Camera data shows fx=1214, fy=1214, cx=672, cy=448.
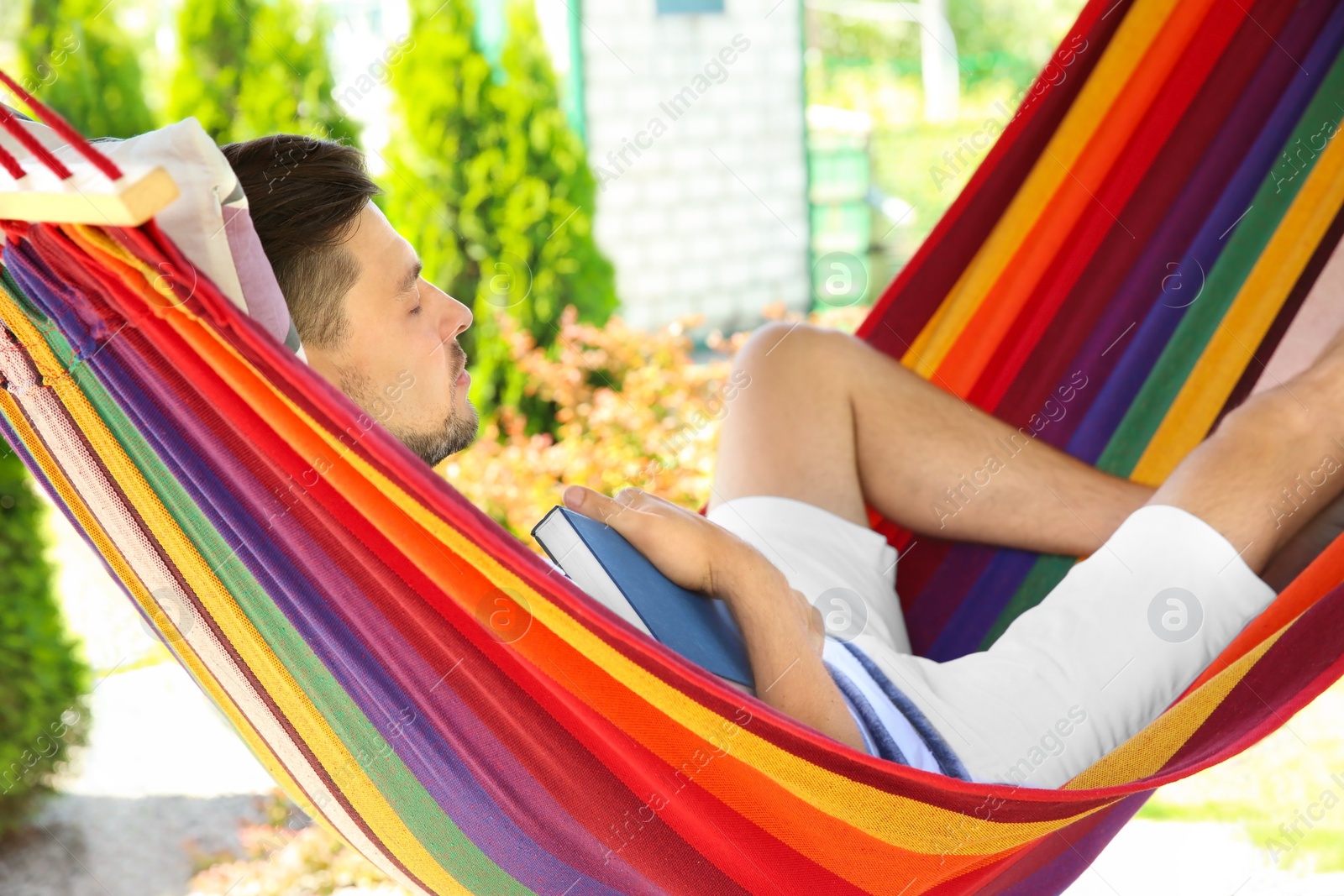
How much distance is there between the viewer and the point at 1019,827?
1.15 meters

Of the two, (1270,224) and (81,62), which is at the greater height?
(1270,224)

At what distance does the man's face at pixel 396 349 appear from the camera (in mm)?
1424

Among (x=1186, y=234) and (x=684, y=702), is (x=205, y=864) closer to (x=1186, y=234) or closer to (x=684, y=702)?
(x=684, y=702)

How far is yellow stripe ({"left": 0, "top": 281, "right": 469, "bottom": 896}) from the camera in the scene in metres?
1.12

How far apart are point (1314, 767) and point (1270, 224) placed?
4.28 feet

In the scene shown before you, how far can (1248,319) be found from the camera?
1832mm

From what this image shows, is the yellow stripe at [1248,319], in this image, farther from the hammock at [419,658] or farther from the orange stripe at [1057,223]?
the hammock at [419,658]

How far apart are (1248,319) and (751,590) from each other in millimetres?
1028

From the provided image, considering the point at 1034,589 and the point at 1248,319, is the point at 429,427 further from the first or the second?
the point at 1248,319

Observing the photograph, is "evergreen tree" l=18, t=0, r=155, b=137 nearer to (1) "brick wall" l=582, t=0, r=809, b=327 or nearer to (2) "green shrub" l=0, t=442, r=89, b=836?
(2) "green shrub" l=0, t=442, r=89, b=836

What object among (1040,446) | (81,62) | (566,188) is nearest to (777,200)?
(566,188)

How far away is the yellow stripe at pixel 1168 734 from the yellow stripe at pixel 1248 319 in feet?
2.09

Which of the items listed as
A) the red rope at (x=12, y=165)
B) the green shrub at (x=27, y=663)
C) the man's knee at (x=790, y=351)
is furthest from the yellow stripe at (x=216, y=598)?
the green shrub at (x=27, y=663)

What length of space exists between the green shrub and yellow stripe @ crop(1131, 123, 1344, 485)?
89.9 inches
